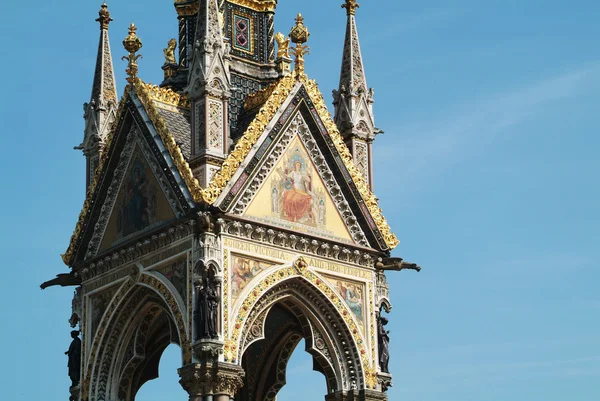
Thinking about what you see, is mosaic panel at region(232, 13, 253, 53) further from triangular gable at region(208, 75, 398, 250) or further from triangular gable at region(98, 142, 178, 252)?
triangular gable at region(98, 142, 178, 252)

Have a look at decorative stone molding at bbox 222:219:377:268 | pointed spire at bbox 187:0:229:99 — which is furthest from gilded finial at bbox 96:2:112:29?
decorative stone molding at bbox 222:219:377:268

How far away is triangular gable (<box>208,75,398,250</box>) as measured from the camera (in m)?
35.6

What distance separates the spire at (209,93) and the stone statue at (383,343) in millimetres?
4604

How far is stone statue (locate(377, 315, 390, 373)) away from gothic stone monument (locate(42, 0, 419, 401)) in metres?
0.04

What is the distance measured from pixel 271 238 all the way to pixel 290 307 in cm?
154

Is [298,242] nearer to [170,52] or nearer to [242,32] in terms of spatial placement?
[242,32]

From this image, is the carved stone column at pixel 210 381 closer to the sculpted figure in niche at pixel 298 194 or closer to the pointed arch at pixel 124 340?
the pointed arch at pixel 124 340

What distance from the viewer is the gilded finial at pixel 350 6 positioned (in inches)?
1531

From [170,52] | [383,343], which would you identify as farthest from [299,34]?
[383,343]

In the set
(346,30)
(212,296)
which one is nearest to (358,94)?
(346,30)

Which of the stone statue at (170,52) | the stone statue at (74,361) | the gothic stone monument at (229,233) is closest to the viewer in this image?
the gothic stone monument at (229,233)

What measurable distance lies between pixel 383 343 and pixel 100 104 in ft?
25.0

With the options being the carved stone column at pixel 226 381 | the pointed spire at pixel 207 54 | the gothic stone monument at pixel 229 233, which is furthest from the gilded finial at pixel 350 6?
the carved stone column at pixel 226 381

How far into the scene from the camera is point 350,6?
3888cm
